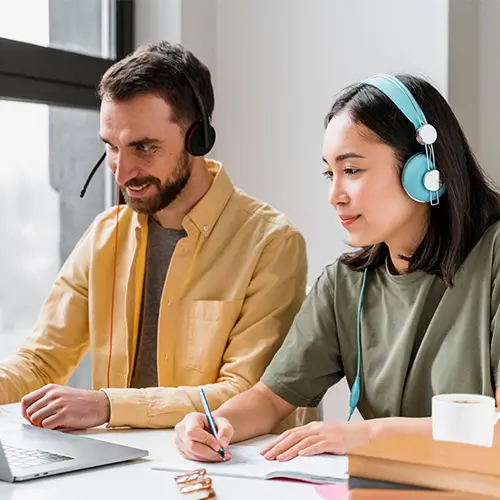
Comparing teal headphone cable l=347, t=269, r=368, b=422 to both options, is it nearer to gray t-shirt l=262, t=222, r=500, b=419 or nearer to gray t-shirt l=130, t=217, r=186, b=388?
gray t-shirt l=262, t=222, r=500, b=419

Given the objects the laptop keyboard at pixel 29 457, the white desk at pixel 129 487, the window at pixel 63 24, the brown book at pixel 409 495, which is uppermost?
the window at pixel 63 24

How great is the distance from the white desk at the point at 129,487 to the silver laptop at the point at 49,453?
1 centimetres

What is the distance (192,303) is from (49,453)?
1.96 ft

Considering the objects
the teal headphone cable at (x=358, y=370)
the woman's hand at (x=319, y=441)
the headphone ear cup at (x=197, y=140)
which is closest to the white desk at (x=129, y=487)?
the woman's hand at (x=319, y=441)

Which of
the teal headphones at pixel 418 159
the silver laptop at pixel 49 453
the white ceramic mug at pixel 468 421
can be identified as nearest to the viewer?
the white ceramic mug at pixel 468 421

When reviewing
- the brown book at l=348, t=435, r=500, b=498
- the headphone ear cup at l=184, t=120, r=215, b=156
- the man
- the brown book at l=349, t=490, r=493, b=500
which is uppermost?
the headphone ear cup at l=184, t=120, r=215, b=156

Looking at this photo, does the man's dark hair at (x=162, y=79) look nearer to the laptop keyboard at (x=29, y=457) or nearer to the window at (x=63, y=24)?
the window at (x=63, y=24)

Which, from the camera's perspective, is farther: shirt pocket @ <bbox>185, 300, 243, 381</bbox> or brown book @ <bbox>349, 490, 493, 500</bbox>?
shirt pocket @ <bbox>185, 300, 243, 381</bbox>

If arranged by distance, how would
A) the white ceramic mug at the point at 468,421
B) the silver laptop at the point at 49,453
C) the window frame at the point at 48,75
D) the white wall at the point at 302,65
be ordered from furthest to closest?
the white wall at the point at 302,65, the window frame at the point at 48,75, the silver laptop at the point at 49,453, the white ceramic mug at the point at 468,421

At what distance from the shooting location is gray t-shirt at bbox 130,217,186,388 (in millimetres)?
1925

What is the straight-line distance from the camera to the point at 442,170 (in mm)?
1545

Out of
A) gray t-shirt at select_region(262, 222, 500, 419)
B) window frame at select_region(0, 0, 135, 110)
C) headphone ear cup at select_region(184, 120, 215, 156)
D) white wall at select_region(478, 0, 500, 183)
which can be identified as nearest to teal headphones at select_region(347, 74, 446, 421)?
gray t-shirt at select_region(262, 222, 500, 419)

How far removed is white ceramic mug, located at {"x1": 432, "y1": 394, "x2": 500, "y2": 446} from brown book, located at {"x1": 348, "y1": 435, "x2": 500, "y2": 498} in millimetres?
247

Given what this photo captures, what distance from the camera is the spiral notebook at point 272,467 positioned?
1207 millimetres
